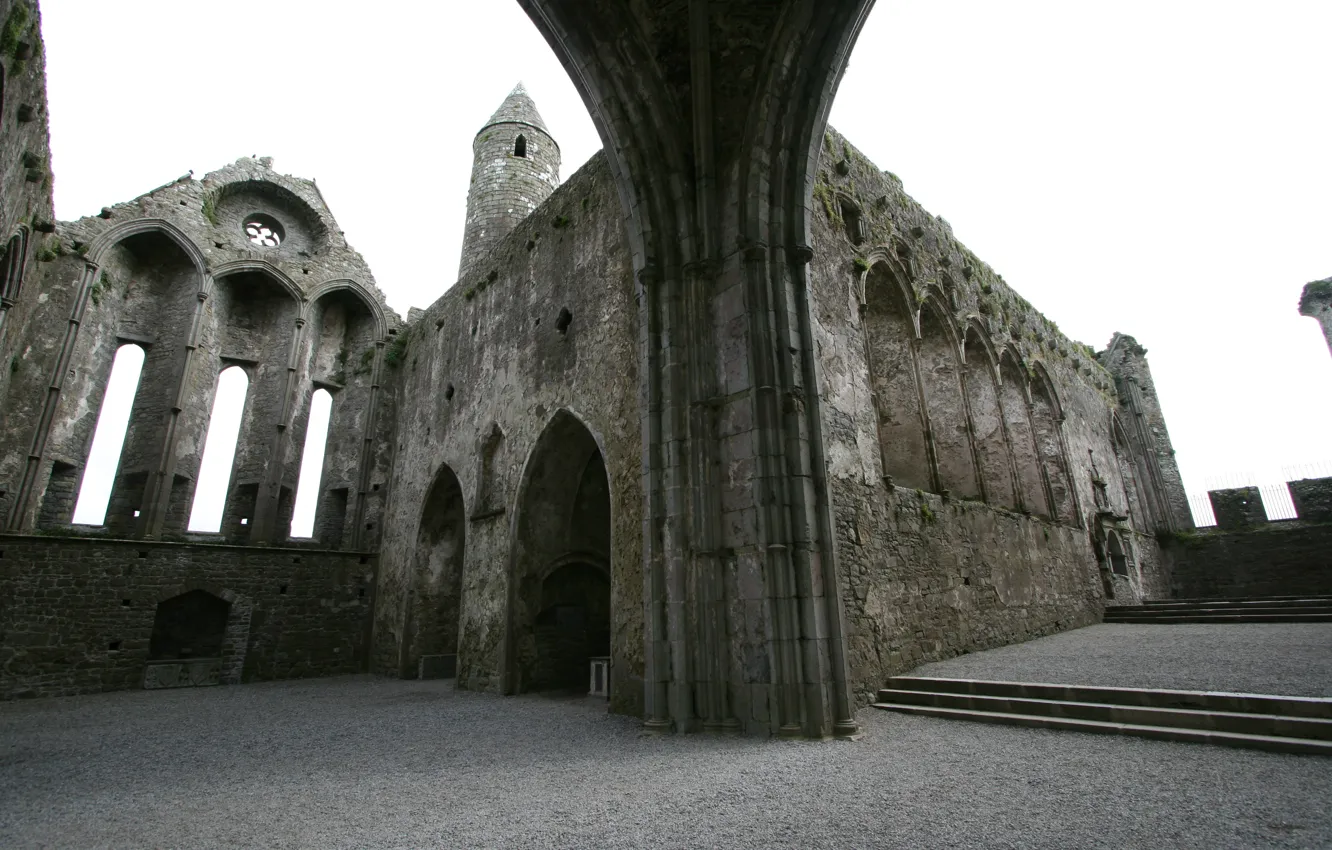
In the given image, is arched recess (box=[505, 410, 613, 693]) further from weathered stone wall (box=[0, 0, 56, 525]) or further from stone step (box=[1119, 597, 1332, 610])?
stone step (box=[1119, 597, 1332, 610])

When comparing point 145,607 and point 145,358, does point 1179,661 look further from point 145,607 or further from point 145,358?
point 145,358

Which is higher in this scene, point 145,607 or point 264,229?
point 264,229

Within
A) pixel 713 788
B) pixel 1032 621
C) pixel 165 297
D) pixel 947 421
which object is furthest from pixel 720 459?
pixel 165 297

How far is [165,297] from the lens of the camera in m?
13.1

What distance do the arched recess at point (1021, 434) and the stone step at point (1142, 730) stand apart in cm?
581

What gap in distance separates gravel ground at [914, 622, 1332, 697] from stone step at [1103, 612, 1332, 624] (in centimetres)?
60

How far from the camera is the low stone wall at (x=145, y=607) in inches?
369

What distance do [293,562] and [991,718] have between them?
11.7 meters

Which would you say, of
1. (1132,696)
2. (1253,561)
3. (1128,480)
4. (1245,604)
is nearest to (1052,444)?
(1245,604)

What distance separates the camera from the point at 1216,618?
392 inches

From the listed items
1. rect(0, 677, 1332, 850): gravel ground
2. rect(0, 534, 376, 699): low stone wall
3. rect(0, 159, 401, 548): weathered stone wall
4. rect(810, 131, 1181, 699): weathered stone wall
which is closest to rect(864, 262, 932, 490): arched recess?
rect(810, 131, 1181, 699): weathered stone wall

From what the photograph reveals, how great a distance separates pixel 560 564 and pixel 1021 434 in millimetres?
8457

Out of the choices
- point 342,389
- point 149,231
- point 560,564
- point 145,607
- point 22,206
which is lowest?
point 145,607

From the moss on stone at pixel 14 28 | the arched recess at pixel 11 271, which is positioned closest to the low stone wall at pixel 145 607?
the arched recess at pixel 11 271
